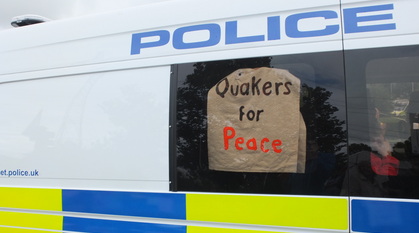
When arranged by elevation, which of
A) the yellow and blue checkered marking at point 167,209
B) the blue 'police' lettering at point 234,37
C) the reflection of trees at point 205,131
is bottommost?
the yellow and blue checkered marking at point 167,209

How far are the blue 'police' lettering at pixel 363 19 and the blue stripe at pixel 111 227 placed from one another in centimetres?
143

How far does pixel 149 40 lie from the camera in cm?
215

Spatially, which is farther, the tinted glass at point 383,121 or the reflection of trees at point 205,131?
the reflection of trees at point 205,131

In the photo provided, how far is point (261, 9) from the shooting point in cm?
195

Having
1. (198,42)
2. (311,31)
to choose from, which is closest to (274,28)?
(311,31)

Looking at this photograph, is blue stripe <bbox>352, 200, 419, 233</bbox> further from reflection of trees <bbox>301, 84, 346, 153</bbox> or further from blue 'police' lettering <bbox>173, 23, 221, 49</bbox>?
blue 'police' lettering <bbox>173, 23, 221, 49</bbox>

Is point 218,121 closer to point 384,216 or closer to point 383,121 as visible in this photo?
point 383,121

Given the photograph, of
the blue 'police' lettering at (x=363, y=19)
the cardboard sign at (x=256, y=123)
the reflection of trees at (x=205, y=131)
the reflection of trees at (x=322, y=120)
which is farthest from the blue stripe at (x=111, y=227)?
the blue 'police' lettering at (x=363, y=19)

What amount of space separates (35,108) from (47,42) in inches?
19.1

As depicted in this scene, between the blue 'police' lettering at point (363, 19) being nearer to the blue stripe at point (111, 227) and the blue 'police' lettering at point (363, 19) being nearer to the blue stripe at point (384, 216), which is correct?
the blue stripe at point (384, 216)

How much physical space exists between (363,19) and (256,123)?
775 mm

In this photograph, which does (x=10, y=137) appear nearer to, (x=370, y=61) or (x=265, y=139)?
(x=265, y=139)

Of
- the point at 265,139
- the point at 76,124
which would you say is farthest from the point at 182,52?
the point at 76,124

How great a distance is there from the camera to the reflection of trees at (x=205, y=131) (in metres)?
1.79
